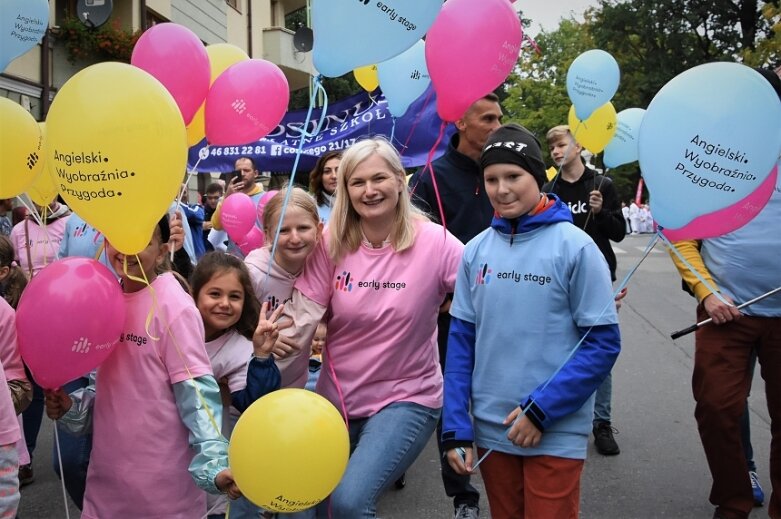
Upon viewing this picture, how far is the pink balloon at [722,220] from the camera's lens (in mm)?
2828

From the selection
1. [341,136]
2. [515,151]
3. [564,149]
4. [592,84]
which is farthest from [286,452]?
[341,136]

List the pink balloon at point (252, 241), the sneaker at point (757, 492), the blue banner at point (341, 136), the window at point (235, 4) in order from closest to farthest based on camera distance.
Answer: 1. the sneaker at point (757, 492)
2. the pink balloon at point (252, 241)
3. the blue banner at point (341, 136)
4. the window at point (235, 4)

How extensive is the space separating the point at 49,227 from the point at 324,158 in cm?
229

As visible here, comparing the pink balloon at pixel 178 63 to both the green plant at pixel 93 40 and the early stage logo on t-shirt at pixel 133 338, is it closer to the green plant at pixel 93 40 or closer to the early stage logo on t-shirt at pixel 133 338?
the early stage logo on t-shirt at pixel 133 338

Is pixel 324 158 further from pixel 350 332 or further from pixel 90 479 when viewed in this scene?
pixel 90 479

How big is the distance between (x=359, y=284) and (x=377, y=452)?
0.67m

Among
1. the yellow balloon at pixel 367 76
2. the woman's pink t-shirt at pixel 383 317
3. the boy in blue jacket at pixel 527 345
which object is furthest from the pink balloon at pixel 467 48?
the yellow balloon at pixel 367 76

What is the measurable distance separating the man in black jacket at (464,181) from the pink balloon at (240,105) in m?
0.99

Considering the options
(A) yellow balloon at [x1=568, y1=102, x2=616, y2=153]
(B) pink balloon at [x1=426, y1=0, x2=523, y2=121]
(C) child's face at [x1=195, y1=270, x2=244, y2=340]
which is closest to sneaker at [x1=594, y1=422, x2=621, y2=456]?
(A) yellow balloon at [x1=568, y1=102, x2=616, y2=153]

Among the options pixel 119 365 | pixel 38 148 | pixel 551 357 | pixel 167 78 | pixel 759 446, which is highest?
pixel 167 78

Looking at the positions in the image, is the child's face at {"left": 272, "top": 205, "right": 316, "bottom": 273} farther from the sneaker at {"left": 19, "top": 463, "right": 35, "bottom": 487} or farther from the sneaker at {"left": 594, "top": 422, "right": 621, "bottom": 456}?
the sneaker at {"left": 594, "top": 422, "right": 621, "bottom": 456}

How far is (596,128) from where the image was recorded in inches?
226

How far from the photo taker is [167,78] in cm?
366

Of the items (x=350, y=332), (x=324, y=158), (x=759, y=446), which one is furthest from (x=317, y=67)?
(x=759, y=446)
